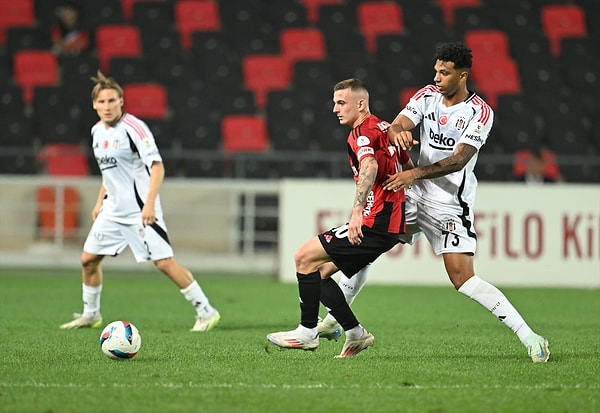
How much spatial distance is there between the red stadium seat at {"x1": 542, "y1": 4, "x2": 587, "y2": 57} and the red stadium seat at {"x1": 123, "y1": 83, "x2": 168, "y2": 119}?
817cm

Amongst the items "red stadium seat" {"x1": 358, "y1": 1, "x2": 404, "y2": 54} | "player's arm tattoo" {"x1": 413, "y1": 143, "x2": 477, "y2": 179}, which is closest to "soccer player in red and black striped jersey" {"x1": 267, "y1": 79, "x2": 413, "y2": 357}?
"player's arm tattoo" {"x1": 413, "y1": 143, "x2": 477, "y2": 179}

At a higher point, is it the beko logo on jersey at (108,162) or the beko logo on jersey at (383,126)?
the beko logo on jersey at (383,126)

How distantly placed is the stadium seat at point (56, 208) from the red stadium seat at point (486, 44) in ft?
28.5

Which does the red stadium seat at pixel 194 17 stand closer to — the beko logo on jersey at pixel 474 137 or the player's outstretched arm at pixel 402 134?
the player's outstretched arm at pixel 402 134

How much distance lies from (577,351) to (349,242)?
205 cm

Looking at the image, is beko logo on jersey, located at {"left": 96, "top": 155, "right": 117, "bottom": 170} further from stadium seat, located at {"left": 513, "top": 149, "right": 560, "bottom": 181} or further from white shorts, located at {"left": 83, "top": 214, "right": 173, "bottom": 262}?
stadium seat, located at {"left": 513, "top": 149, "right": 560, "bottom": 181}

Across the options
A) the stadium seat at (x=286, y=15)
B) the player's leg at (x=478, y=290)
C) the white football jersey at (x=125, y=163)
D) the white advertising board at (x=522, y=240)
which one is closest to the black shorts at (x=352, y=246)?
the player's leg at (x=478, y=290)

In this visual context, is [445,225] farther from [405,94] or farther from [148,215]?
[405,94]

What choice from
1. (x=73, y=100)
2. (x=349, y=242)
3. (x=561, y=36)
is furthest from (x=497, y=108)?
(x=349, y=242)

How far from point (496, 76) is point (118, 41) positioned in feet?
23.9

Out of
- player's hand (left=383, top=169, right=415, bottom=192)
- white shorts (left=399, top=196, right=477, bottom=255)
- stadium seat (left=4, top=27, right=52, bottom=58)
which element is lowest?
white shorts (left=399, top=196, right=477, bottom=255)

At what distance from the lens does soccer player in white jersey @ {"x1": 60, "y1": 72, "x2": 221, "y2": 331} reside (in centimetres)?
923

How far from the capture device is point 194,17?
847 inches

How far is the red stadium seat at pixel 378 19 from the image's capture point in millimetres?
21750
